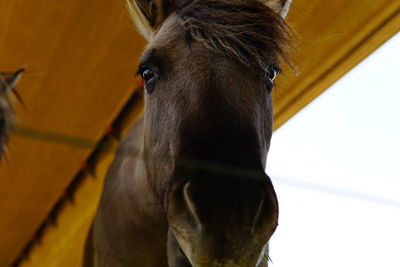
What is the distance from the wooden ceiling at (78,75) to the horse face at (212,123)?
22.5 inches

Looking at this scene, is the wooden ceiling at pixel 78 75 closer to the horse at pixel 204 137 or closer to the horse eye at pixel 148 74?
the horse at pixel 204 137

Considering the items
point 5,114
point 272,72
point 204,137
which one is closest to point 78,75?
point 5,114

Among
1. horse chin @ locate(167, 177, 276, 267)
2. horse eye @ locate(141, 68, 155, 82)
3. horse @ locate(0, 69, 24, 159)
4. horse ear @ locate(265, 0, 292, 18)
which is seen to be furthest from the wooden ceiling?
horse chin @ locate(167, 177, 276, 267)

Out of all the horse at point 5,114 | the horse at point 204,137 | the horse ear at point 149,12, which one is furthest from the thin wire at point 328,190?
the horse at point 5,114

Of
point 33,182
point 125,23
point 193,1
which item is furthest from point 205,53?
point 33,182

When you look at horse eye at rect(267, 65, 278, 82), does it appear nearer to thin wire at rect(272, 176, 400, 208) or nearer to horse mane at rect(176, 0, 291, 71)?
horse mane at rect(176, 0, 291, 71)

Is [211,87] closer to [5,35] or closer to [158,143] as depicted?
[158,143]

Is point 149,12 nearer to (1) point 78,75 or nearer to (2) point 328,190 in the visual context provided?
(2) point 328,190

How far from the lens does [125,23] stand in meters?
2.68

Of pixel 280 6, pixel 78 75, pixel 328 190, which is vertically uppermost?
pixel 280 6

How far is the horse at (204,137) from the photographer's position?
3.21 feet

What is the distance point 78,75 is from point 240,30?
1.81 m

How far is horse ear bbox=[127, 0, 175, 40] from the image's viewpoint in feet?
4.99

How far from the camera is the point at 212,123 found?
1099 mm
